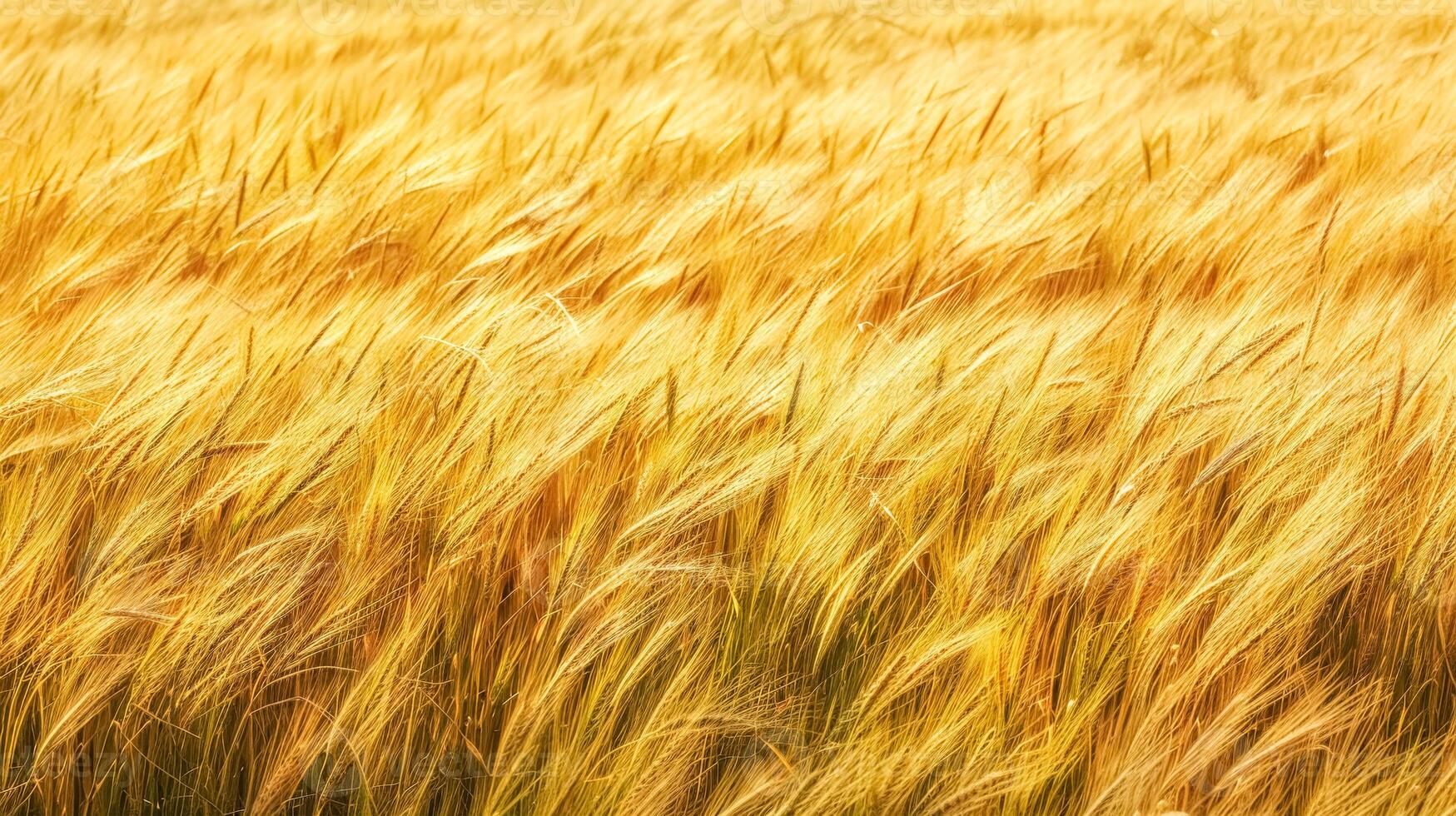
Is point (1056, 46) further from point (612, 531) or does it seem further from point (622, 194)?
point (612, 531)

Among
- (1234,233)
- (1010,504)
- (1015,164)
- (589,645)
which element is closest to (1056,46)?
(1015,164)

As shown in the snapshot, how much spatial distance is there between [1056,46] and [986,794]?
324 centimetres

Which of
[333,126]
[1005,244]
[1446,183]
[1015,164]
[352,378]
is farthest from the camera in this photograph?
[333,126]

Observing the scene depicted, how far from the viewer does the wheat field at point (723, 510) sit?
867 millimetres

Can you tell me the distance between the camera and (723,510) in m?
0.99

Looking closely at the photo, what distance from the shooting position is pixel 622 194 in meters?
Result: 1.96

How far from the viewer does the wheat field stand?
2.85 ft

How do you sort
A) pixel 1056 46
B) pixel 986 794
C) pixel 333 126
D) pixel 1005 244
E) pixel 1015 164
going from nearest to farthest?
pixel 986 794 → pixel 1005 244 → pixel 1015 164 → pixel 333 126 → pixel 1056 46

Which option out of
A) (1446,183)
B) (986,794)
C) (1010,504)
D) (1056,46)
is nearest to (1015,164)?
(1446,183)

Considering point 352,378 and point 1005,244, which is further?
point 1005,244

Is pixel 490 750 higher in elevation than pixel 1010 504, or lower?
lower

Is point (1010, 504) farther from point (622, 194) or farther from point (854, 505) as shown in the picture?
→ point (622, 194)

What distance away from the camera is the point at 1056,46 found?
3.62 m

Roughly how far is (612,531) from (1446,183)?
1614mm
